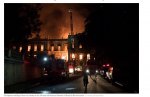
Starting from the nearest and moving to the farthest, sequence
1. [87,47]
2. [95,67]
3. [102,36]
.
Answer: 1. [102,36]
2. [87,47]
3. [95,67]

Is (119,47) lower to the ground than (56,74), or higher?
higher

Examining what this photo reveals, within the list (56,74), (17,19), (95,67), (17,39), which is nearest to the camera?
(17,19)

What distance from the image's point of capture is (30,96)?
8672mm

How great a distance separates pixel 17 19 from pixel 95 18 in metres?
4.16

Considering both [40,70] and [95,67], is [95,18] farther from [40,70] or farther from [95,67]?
[95,67]

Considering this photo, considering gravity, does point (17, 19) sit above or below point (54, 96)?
above

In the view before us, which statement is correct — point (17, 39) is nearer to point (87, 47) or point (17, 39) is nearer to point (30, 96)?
point (87, 47)

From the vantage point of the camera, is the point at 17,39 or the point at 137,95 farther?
the point at 17,39

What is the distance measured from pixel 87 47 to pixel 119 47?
332cm

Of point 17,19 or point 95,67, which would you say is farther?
point 95,67
